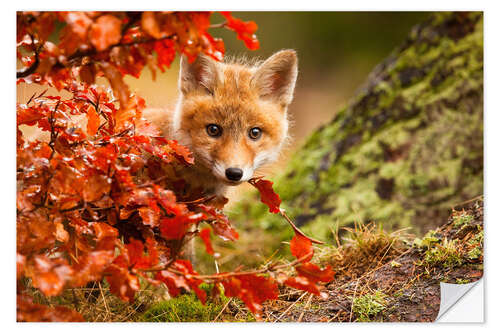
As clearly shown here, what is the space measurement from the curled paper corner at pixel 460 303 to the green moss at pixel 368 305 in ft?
0.75

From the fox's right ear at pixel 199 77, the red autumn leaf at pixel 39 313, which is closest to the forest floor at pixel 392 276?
the red autumn leaf at pixel 39 313

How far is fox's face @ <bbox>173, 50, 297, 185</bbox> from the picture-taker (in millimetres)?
2154

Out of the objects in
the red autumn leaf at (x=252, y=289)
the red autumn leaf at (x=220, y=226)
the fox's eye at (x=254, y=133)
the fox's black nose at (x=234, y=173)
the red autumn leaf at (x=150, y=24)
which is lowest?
the red autumn leaf at (x=252, y=289)

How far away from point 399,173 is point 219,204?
1.95m

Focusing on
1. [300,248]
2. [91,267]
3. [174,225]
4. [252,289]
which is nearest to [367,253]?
[300,248]

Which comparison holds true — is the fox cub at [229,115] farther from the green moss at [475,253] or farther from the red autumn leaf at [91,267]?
the green moss at [475,253]

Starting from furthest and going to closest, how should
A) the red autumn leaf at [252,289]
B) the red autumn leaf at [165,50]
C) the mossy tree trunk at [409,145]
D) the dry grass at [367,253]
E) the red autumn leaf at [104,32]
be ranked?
1. the mossy tree trunk at [409,145]
2. the dry grass at [367,253]
3. the red autumn leaf at [252,289]
4. the red autumn leaf at [165,50]
5. the red autumn leaf at [104,32]

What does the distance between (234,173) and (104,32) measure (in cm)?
86

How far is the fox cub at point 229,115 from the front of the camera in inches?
85.1

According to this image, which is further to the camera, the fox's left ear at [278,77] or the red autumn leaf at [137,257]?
the fox's left ear at [278,77]

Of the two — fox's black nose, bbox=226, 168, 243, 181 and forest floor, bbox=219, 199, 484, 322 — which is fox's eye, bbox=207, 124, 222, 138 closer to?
fox's black nose, bbox=226, 168, 243, 181

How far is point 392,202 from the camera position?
345 cm
